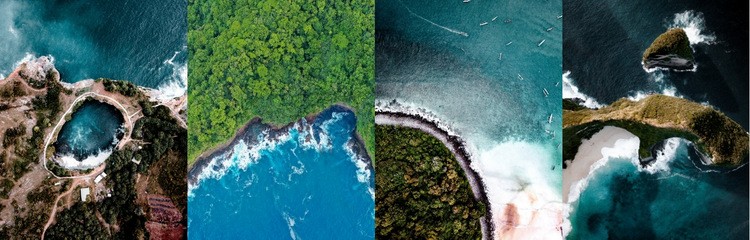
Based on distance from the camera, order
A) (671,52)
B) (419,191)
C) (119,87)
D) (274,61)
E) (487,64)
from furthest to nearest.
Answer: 1. (671,52)
2. (487,64)
3. (419,191)
4. (119,87)
5. (274,61)

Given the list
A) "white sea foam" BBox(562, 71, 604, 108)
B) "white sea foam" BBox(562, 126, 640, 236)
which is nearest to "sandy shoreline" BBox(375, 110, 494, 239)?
"white sea foam" BBox(562, 126, 640, 236)

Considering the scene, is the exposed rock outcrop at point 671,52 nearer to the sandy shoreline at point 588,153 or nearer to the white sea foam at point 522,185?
the sandy shoreline at point 588,153

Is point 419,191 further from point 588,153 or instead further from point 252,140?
point 588,153

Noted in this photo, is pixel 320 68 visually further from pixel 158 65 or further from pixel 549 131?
pixel 549 131

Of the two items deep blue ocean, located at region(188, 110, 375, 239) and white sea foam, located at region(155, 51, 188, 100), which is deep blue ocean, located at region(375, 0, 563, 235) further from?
white sea foam, located at region(155, 51, 188, 100)

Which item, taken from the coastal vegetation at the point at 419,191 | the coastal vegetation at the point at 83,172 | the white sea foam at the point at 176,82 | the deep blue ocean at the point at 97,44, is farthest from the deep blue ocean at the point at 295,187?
the deep blue ocean at the point at 97,44

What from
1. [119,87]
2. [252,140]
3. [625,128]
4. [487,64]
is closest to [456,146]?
[487,64]
